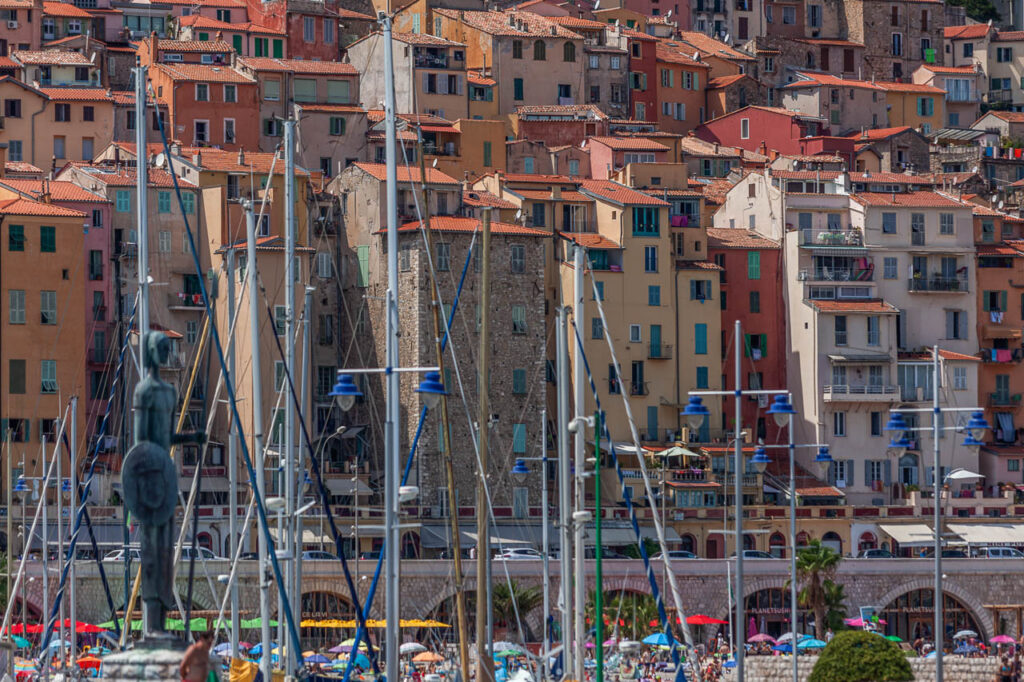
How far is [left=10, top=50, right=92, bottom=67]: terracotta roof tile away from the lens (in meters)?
94.1

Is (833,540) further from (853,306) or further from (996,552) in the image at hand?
(853,306)

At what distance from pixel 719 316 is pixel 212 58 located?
78.9ft

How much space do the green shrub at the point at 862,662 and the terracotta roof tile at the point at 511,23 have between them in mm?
55399

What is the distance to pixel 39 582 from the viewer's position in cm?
6738

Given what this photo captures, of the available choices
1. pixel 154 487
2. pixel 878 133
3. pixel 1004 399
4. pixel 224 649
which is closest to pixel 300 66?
pixel 878 133

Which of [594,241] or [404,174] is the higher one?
[404,174]

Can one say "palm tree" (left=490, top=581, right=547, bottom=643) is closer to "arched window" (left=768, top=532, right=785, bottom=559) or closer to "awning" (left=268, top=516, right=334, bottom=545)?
"awning" (left=268, top=516, right=334, bottom=545)

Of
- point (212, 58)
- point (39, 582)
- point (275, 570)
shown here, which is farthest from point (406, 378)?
point (275, 570)

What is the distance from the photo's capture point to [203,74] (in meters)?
92.8

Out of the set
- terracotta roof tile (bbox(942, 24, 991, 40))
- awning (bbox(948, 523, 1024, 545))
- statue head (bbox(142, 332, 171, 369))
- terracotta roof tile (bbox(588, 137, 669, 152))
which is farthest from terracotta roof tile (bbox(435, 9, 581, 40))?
statue head (bbox(142, 332, 171, 369))

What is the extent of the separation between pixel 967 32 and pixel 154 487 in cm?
10591

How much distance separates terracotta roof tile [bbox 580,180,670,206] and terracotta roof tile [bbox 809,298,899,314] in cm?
669

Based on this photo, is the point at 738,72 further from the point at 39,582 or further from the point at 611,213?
the point at 39,582

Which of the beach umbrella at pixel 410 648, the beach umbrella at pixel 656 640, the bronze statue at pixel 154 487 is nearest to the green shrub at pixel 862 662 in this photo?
the beach umbrella at pixel 656 640
